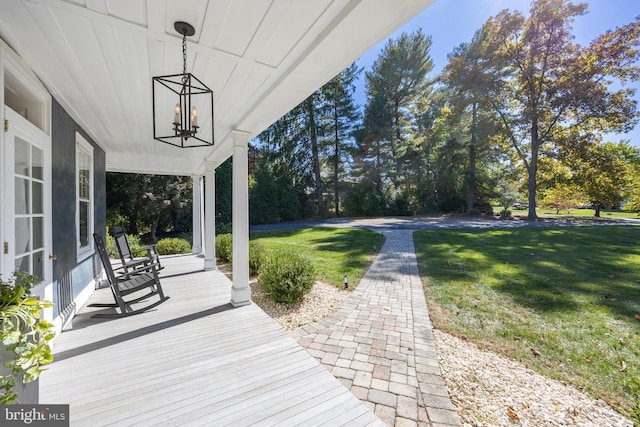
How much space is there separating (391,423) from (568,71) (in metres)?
21.0

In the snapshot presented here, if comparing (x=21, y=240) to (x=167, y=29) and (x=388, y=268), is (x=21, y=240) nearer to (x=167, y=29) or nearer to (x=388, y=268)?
(x=167, y=29)

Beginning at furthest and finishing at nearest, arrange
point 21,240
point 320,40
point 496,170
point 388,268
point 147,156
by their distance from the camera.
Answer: point 496,170
point 388,268
point 147,156
point 21,240
point 320,40

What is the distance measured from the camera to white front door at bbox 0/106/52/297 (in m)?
1.88

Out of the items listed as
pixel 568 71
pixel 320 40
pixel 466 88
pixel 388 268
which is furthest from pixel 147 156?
pixel 568 71

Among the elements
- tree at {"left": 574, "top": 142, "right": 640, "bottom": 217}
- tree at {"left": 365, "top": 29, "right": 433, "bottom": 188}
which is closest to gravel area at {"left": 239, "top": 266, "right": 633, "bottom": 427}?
tree at {"left": 365, "top": 29, "right": 433, "bottom": 188}

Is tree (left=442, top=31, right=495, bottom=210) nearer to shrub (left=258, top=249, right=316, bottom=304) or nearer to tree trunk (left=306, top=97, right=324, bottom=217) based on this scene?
tree trunk (left=306, top=97, right=324, bottom=217)

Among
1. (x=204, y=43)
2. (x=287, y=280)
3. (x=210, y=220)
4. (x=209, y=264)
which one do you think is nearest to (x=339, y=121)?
(x=210, y=220)

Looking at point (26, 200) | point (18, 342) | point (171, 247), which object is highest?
point (26, 200)

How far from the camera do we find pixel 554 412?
1854 mm

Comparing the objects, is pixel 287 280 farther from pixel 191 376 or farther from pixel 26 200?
pixel 26 200

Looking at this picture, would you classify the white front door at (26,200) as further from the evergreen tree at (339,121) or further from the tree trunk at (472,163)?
the tree trunk at (472,163)

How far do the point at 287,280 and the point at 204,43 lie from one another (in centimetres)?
292

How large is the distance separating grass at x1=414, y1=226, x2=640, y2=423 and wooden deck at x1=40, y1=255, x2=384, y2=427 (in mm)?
1968

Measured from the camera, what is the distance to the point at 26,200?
2.27 m
